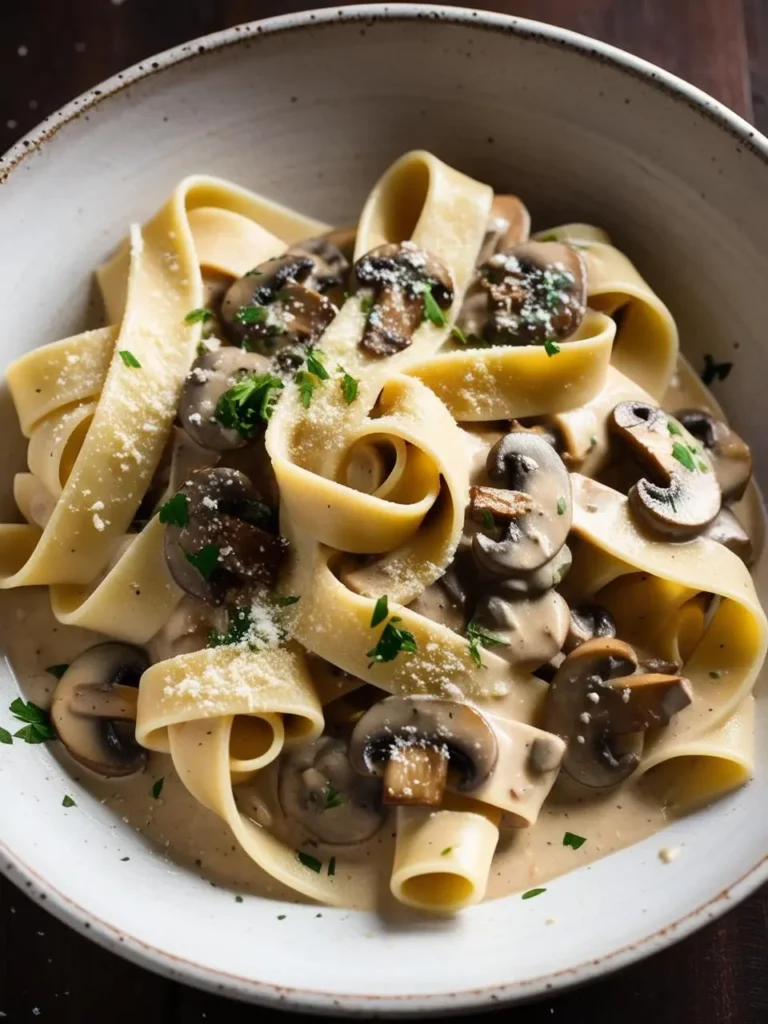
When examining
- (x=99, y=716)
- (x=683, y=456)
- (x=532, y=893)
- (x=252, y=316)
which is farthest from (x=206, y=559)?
(x=683, y=456)

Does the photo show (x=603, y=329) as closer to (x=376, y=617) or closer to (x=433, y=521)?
(x=433, y=521)

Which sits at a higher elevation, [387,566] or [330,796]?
[387,566]

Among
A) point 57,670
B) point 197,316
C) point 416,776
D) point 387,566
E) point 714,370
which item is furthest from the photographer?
point 714,370

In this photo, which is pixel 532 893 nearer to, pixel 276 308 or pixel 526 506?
pixel 526 506

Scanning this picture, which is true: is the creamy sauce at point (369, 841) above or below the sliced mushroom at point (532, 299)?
below

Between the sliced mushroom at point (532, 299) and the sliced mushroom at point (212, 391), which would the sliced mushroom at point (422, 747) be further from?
the sliced mushroom at point (532, 299)

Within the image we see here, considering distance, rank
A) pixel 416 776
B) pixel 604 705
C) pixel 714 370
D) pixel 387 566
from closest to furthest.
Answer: pixel 416 776 → pixel 604 705 → pixel 387 566 → pixel 714 370

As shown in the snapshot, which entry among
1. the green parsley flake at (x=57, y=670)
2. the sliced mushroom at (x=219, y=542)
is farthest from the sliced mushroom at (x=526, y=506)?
the green parsley flake at (x=57, y=670)
